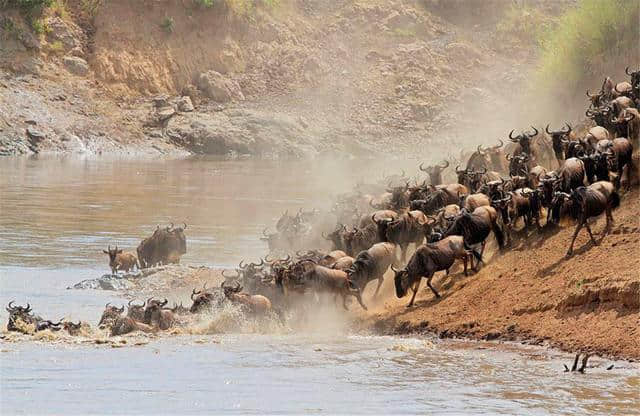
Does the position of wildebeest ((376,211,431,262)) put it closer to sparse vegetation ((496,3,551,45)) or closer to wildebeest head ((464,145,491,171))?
wildebeest head ((464,145,491,171))

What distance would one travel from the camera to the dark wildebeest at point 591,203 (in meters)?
17.7

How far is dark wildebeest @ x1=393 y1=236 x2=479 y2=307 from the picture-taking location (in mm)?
18000

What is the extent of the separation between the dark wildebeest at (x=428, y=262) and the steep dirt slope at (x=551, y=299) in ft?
1.07

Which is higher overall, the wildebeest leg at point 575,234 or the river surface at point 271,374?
the wildebeest leg at point 575,234

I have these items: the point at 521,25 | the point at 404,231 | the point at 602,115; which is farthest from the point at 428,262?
the point at 521,25

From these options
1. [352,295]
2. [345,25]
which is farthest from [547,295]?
[345,25]

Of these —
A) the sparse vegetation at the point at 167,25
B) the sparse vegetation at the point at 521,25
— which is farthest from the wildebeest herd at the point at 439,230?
the sparse vegetation at the point at 521,25

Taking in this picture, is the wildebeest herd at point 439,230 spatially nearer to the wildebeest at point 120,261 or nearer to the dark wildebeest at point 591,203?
the dark wildebeest at point 591,203

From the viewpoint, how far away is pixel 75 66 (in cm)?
5984

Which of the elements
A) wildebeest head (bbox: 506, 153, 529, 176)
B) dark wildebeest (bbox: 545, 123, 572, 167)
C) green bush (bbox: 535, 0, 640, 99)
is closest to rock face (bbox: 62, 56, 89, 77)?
green bush (bbox: 535, 0, 640, 99)

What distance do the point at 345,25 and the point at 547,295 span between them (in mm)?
54590

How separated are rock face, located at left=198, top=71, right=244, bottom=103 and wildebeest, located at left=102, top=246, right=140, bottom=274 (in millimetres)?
37121

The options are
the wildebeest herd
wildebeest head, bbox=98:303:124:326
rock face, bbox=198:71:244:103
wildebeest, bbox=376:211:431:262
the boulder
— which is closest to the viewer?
the wildebeest herd

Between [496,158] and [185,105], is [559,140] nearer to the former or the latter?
[496,158]
